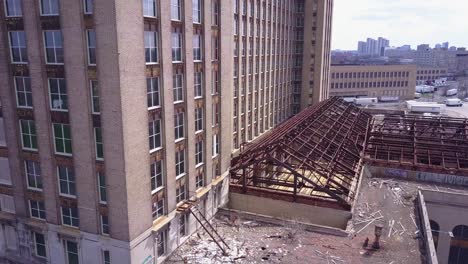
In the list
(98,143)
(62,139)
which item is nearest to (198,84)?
(98,143)

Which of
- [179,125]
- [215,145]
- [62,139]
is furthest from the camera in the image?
[215,145]

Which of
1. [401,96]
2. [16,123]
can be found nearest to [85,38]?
[16,123]

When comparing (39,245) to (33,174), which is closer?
(33,174)

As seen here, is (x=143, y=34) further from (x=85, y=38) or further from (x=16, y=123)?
(x=16, y=123)

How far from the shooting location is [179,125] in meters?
29.5

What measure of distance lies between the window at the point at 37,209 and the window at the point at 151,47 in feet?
45.8

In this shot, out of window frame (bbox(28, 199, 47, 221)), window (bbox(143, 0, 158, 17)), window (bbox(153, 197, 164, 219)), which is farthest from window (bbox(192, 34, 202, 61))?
window frame (bbox(28, 199, 47, 221))

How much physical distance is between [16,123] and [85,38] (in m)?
9.52

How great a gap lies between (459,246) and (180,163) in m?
34.4

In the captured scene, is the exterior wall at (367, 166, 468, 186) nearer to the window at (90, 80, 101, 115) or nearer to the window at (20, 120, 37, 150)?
the window at (90, 80, 101, 115)

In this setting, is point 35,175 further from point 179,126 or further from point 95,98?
point 179,126

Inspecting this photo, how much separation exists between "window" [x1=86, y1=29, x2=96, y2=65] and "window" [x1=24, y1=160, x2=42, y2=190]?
32.2 ft

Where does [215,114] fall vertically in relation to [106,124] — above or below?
below

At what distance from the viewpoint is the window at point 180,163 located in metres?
29.8
